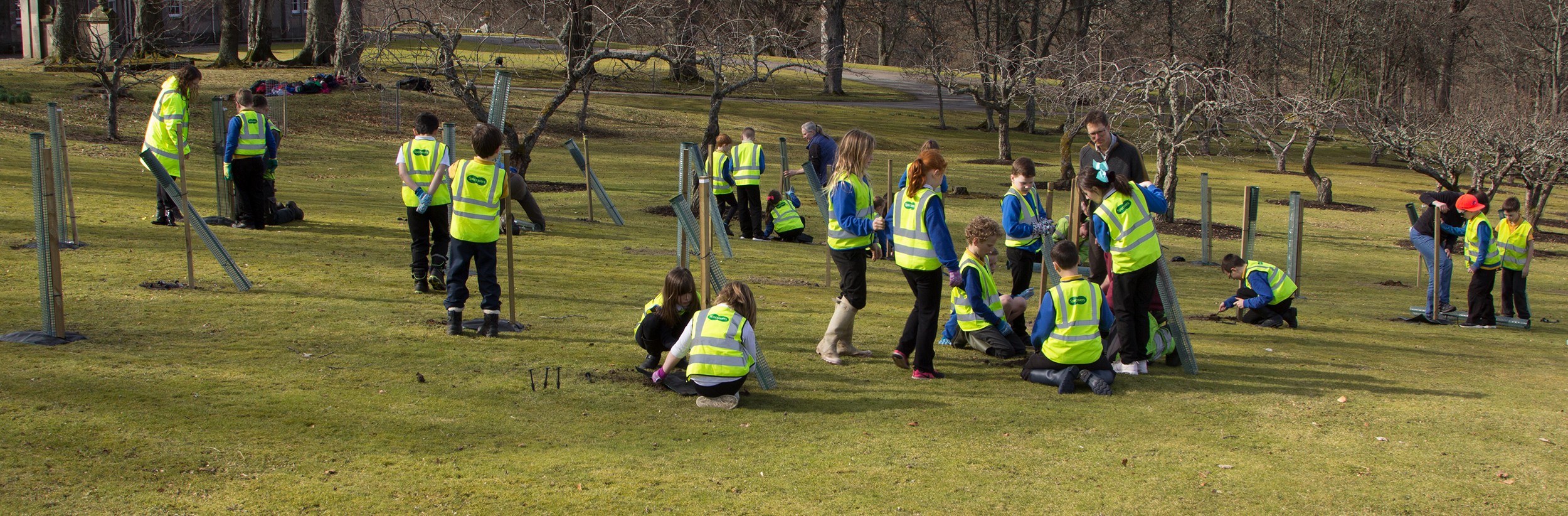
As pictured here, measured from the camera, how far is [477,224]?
7.50 m

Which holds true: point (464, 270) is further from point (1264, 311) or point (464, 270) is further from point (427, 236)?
point (1264, 311)

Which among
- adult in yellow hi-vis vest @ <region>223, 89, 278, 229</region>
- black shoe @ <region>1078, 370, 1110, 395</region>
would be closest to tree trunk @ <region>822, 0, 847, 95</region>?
adult in yellow hi-vis vest @ <region>223, 89, 278, 229</region>

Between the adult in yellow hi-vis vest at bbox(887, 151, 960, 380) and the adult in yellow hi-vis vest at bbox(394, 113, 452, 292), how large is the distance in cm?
434

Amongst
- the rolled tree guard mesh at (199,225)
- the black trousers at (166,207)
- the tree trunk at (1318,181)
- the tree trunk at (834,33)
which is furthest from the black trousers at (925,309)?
the tree trunk at (834,33)

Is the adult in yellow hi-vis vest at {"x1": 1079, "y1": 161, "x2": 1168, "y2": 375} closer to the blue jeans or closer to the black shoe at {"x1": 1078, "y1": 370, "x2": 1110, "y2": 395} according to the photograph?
the black shoe at {"x1": 1078, "y1": 370, "x2": 1110, "y2": 395}

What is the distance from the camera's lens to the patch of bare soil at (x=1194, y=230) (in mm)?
19594

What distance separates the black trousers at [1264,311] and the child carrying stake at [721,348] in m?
6.36

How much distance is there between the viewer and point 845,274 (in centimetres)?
738

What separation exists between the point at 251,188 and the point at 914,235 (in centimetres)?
881

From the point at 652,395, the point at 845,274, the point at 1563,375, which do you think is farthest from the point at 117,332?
the point at 1563,375

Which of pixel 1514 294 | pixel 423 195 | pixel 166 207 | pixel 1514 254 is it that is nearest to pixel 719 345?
pixel 423 195

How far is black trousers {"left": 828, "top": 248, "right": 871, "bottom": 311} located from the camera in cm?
733

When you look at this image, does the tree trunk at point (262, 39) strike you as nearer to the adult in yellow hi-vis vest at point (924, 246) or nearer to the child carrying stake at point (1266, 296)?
the child carrying stake at point (1266, 296)

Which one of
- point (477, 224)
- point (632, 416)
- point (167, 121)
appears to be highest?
point (167, 121)
